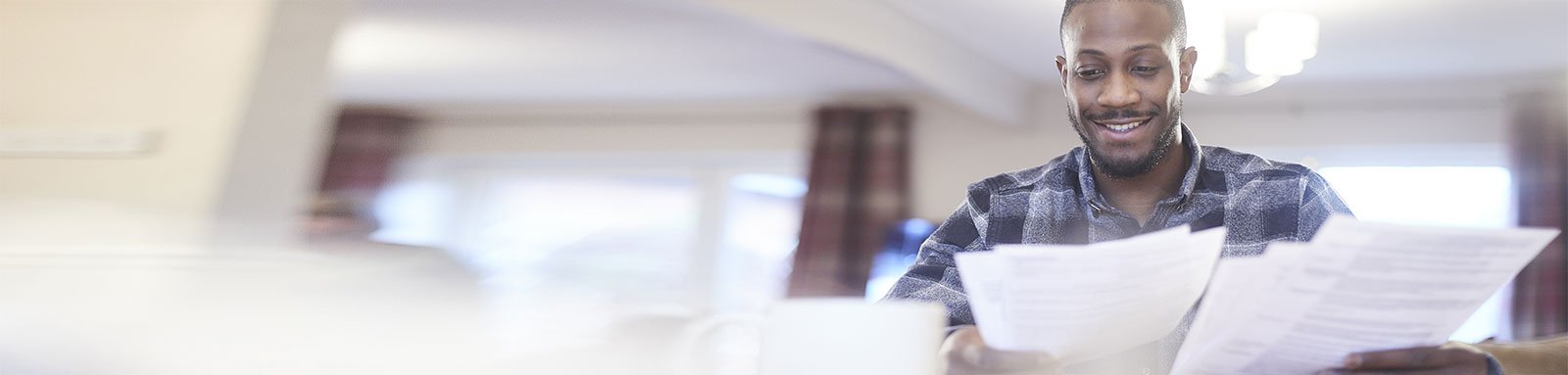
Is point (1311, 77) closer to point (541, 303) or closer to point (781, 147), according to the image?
point (781, 147)

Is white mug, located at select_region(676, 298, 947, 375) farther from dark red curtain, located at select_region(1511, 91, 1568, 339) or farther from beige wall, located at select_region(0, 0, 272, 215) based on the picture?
dark red curtain, located at select_region(1511, 91, 1568, 339)

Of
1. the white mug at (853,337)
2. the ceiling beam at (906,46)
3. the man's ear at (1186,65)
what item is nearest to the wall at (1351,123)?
the ceiling beam at (906,46)

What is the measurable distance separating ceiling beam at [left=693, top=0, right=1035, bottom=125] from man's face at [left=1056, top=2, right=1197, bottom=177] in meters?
1.86

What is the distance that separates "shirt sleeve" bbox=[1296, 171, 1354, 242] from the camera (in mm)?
1136

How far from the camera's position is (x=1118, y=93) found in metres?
1.17

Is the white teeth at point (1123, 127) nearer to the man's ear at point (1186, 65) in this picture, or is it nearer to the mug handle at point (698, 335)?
the man's ear at point (1186, 65)

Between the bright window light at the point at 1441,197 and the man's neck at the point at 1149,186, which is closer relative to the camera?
the man's neck at the point at 1149,186

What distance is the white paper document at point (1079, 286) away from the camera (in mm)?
725

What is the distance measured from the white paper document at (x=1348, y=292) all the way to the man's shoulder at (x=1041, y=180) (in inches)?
18.4

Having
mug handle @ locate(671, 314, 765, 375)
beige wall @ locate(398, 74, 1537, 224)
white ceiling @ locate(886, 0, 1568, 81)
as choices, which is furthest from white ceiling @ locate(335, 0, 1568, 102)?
mug handle @ locate(671, 314, 765, 375)

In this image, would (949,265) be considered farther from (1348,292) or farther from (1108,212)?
(1348,292)

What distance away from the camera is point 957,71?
4.33 meters

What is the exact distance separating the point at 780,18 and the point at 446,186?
3495 mm

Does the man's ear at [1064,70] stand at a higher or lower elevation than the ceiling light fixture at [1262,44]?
lower
